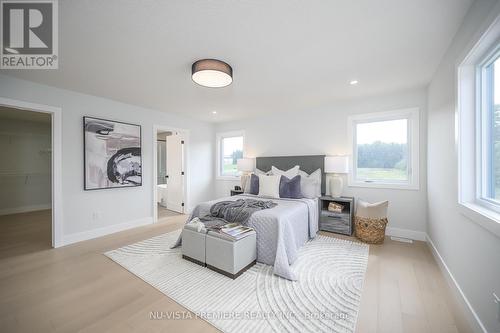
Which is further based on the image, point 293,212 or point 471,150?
point 293,212

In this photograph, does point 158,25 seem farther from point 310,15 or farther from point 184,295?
point 184,295

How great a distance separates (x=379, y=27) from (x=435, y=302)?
8.12ft

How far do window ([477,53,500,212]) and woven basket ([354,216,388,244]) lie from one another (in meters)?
1.50

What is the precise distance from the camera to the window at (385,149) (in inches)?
127

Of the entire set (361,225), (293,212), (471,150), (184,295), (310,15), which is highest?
(310,15)

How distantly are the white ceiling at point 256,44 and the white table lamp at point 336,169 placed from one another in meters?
1.15

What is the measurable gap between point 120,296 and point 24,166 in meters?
6.01

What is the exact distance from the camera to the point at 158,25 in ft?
5.55

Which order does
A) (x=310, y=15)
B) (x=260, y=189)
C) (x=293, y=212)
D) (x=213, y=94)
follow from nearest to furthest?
(x=310, y=15)
(x=293, y=212)
(x=213, y=94)
(x=260, y=189)

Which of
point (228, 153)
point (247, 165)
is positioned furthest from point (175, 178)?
point (247, 165)

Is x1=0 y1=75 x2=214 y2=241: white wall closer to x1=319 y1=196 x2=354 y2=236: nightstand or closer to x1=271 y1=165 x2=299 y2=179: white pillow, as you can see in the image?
x1=271 y1=165 x2=299 y2=179: white pillow

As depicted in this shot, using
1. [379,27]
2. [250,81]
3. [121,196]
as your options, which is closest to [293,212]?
[250,81]

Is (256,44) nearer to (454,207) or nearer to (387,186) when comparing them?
(454,207)

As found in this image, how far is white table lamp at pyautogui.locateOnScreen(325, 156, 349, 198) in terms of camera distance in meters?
3.47
